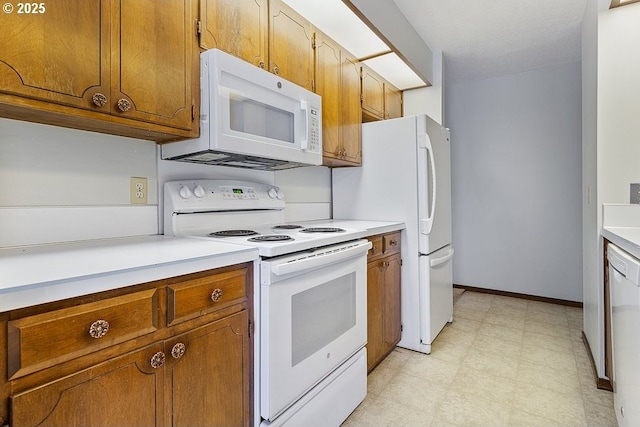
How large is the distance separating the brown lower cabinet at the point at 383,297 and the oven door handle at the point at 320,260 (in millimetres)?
317

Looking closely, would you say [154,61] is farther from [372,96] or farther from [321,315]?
[372,96]

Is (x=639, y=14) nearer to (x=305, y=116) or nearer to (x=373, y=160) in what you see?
(x=373, y=160)

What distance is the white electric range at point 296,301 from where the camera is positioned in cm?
121

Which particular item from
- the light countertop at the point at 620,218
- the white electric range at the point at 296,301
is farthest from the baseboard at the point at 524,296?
the white electric range at the point at 296,301

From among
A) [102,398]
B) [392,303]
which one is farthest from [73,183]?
[392,303]

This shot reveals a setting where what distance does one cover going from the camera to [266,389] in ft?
3.92

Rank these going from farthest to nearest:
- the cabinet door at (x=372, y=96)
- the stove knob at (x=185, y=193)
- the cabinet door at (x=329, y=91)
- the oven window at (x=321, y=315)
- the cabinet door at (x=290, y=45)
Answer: the cabinet door at (x=372, y=96) < the cabinet door at (x=329, y=91) < the cabinet door at (x=290, y=45) < the stove knob at (x=185, y=193) < the oven window at (x=321, y=315)

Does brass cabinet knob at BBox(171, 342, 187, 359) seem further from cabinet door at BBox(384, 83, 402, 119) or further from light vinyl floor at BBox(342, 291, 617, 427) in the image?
cabinet door at BBox(384, 83, 402, 119)

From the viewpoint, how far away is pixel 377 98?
9.20 feet

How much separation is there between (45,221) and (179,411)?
84 centimetres

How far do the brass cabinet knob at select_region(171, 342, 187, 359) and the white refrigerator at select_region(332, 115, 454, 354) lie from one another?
66.2 inches

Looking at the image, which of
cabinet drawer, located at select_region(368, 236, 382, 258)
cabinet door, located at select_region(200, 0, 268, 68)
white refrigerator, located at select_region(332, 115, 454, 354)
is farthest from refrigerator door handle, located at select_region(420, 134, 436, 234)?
cabinet door, located at select_region(200, 0, 268, 68)

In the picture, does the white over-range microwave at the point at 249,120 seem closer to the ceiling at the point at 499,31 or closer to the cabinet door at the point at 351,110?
the cabinet door at the point at 351,110

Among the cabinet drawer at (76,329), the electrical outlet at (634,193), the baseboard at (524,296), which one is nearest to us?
the cabinet drawer at (76,329)
